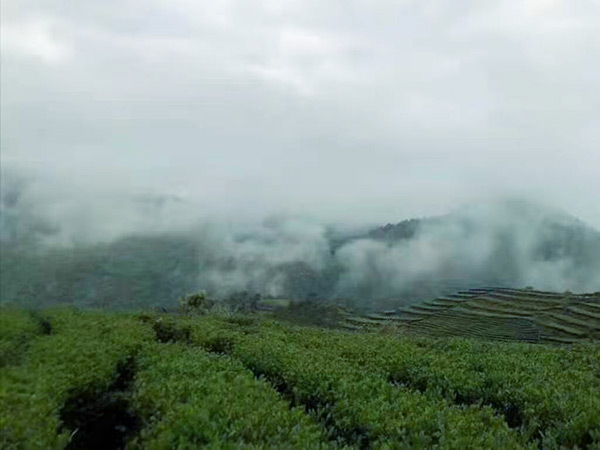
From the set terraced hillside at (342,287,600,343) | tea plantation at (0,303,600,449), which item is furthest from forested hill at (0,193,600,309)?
tea plantation at (0,303,600,449)

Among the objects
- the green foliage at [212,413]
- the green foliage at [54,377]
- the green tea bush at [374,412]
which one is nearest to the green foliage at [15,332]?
the green foliage at [54,377]

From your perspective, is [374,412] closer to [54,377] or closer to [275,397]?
[275,397]

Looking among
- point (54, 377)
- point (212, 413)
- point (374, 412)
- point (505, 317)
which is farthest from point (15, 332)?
point (505, 317)

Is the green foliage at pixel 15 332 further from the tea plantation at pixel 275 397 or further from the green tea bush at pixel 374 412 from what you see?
the green tea bush at pixel 374 412

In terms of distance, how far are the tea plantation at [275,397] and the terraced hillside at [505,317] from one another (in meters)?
21.8

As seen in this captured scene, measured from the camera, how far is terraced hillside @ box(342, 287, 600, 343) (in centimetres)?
3566

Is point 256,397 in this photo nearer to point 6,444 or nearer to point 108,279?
point 6,444

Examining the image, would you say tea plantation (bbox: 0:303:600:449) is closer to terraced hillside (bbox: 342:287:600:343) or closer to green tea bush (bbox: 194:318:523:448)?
green tea bush (bbox: 194:318:523:448)

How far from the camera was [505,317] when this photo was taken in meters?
41.1

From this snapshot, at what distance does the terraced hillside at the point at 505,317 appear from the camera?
35.7 metres

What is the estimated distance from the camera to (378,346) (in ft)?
55.7

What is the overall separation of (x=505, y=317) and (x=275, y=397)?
36.1 m

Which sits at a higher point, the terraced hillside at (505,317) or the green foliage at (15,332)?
the green foliage at (15,332)

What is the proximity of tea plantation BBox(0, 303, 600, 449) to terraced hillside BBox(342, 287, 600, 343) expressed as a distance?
21.8 m
